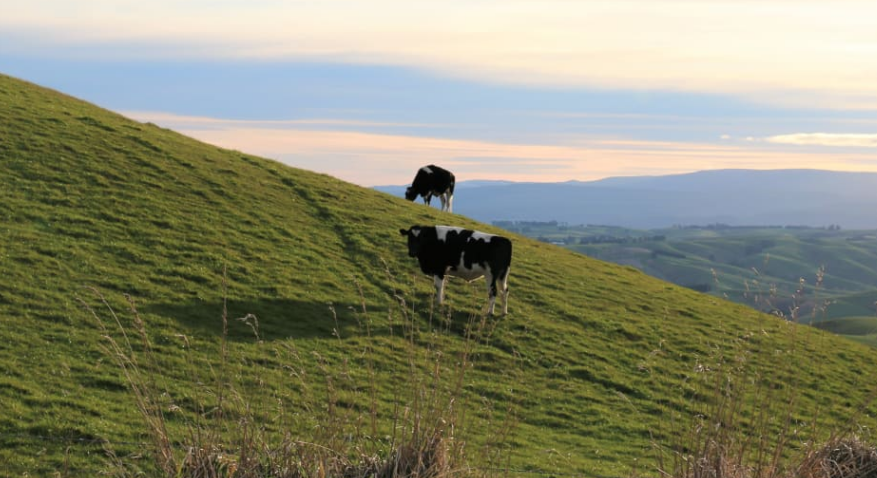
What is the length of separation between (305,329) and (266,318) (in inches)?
46.5

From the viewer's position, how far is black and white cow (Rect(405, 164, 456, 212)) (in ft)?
144

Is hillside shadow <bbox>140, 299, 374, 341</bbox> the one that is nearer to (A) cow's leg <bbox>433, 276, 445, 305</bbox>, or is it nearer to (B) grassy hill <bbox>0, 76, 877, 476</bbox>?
(B) grassy hill <bbox>0, 76, 877, 476</bbox>

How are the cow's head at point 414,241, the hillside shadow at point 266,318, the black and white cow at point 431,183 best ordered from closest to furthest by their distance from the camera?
the hillside shadow at point 266,318
the cow's head at point 414,241
the black and white cow at point 431,183

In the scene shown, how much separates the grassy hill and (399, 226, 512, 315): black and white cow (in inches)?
50.1

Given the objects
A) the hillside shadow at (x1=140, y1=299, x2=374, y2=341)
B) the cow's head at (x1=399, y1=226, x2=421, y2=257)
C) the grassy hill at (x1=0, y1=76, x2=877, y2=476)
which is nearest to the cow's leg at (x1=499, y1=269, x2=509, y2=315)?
the grassy hill at (x1=0, y1=76, x2=877, y2=476)

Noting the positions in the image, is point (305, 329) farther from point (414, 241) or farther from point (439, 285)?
point (414, 241)

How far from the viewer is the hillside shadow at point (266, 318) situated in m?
20.8

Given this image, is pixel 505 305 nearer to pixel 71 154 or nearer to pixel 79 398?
pixel 79 398

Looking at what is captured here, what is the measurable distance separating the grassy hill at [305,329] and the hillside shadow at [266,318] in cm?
8

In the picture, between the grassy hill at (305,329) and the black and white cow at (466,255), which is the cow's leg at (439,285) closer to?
the black and white cow at (466,255)

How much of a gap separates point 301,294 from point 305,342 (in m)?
4.35

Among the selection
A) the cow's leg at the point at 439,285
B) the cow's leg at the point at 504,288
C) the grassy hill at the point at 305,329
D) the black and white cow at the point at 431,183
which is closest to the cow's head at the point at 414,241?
the cow's leg at the point at 439,285

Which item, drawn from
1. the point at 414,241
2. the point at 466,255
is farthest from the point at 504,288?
the point at 414,241

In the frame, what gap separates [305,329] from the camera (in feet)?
72.4
